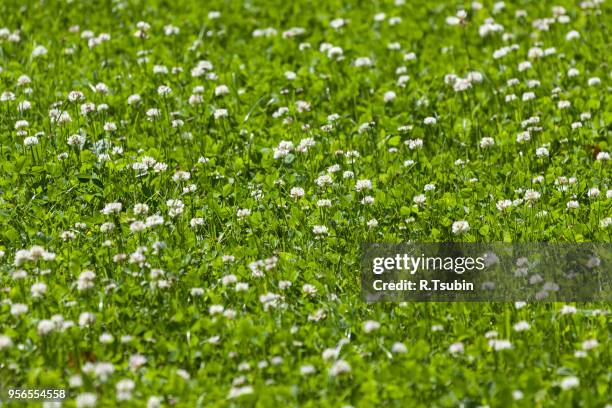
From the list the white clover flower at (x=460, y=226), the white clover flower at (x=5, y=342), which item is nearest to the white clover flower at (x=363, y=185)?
the white clover flower at (x=460, y=226)

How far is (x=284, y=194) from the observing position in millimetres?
5500

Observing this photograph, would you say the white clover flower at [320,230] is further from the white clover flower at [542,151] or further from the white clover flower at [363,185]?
the white clover flower at [542,151]

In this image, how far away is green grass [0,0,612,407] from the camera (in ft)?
12.9

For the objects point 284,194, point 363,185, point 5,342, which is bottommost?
point 284,194

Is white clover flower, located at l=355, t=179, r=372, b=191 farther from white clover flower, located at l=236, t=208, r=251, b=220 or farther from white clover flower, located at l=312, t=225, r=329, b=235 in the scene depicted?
white clover flower, located at l=236, t=208, r=251, b=220

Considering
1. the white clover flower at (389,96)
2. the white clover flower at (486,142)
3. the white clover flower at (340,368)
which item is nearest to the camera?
the white clover flower at (340,368)

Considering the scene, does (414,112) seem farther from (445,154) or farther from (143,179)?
(143,179)

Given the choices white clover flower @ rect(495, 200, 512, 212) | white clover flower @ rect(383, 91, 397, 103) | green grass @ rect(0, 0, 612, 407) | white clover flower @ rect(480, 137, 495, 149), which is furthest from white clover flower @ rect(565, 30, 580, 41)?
white clover flower @ rect(495, 200, 512, 212)

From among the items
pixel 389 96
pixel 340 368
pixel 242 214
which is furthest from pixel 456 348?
pixel 389 96

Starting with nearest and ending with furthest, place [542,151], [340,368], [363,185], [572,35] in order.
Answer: [340,368] → [363,185] → [542,151] → [572,35]

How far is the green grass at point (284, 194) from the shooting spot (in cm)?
394

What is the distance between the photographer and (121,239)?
4871 millimetres

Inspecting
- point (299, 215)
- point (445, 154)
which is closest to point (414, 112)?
point (445, 154)

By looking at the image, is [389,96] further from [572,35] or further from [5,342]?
[5,342]
